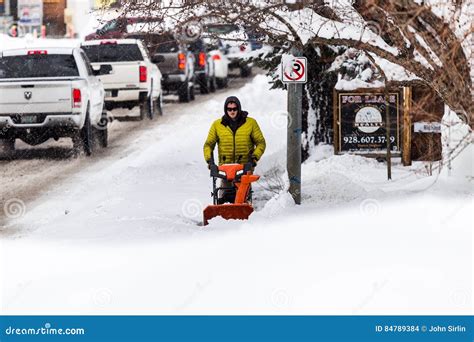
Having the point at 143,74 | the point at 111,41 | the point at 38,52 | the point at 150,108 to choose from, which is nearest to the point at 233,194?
the point at 38,52

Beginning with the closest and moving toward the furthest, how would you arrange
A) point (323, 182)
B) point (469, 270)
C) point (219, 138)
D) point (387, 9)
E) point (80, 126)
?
point (469, 270), point (387, 9), point (219, 138), point (323, 182), point (80, 126)

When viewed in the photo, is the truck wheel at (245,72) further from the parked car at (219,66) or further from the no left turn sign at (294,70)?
the no left turn sign at (294,70)

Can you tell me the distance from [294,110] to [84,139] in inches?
346

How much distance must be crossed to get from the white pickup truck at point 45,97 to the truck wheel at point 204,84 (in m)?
13.9

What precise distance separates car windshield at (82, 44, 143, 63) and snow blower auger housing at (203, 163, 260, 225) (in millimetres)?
14709

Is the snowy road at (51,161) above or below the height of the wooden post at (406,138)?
below

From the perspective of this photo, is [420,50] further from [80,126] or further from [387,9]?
[80,126]

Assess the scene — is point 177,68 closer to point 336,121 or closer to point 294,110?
point 336,121

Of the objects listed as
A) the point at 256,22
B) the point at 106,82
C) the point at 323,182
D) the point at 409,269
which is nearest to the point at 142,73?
the point at 106,82

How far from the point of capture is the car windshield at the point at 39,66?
21.5m

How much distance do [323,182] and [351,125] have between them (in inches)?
91.8

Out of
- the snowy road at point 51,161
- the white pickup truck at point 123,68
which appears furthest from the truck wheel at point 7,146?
the white pickup truck at point 123,68

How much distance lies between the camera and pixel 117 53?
2784 centimetres

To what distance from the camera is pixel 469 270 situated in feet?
31.2
